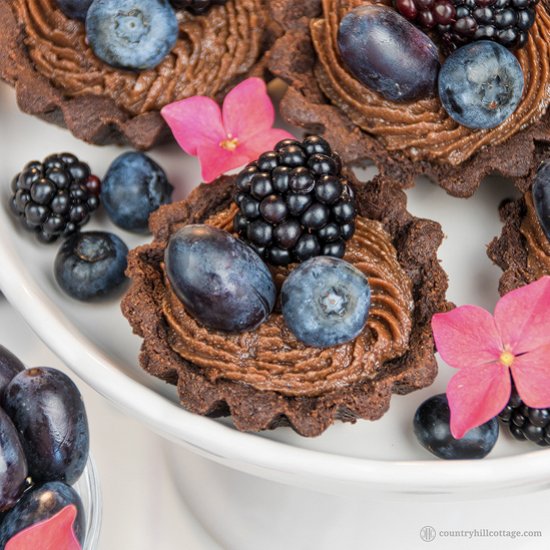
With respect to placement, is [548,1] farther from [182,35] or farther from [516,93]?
[182,35]

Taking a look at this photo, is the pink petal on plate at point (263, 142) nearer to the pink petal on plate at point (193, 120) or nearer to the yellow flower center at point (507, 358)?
the pink petal on plate at point (193, 120)

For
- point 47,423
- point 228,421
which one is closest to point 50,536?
point 47,423

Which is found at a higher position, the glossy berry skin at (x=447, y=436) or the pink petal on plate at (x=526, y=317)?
the pink petal on plate at (x=526, y=317)

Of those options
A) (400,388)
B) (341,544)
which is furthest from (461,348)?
(341,544)

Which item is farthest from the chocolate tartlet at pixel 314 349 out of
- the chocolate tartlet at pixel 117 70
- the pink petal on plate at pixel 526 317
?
the chocolate tartlet at pixel 117 70

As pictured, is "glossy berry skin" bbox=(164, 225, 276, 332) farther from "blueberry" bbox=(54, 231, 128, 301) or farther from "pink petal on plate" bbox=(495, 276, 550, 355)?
"pink petal on plate" bbox=(495, 276, 550, 355)

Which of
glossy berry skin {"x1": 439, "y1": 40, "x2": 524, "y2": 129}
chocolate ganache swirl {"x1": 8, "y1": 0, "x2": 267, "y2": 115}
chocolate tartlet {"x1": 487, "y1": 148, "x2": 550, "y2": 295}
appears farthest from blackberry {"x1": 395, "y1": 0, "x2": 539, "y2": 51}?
chocolate ganache swirl {"x1": 8, "y1": 0, "x2": 267, "y2": 115}
